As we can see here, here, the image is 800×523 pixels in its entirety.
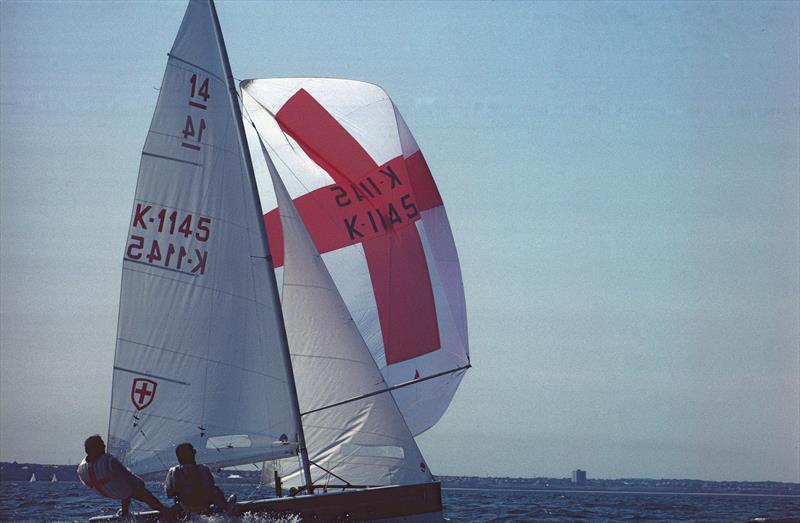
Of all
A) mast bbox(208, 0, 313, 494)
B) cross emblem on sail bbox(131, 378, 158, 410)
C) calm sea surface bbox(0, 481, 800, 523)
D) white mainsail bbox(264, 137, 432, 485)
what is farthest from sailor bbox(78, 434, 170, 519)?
white mainsail bbox(264, 137, 432, 485)

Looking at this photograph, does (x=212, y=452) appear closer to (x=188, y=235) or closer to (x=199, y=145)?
(x=188, y=235)

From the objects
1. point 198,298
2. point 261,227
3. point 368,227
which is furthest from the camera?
point 368,227

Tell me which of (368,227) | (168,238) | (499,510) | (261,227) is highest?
(368,227)

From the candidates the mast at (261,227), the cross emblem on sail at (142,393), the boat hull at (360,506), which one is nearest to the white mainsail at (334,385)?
the mast at (261,227)

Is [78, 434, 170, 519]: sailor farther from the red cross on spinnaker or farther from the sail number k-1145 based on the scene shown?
the red cross on spinnaker

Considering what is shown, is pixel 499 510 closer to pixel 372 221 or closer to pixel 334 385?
pixel 372 221

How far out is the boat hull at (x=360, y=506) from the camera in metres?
18.1

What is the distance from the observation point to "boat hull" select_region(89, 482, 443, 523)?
1812 cm

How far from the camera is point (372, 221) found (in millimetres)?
24750

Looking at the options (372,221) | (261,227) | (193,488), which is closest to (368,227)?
(372,221)

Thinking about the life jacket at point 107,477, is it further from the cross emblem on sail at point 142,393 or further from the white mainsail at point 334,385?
the white mainsail at point 334,385

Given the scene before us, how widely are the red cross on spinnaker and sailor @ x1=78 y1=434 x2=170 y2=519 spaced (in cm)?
758

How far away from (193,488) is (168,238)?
4531 mm

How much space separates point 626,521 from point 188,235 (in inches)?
947
